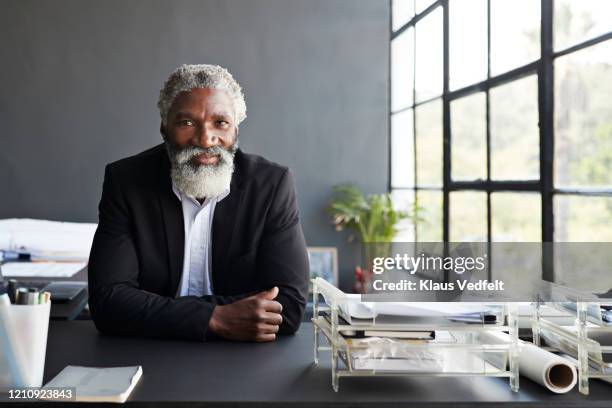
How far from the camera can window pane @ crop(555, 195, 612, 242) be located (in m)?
2.83

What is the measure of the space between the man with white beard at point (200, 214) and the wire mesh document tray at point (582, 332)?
2.68 ft

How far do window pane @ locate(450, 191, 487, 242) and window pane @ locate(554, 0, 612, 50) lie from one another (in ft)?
4.03

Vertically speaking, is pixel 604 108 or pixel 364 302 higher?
pixel 604 108

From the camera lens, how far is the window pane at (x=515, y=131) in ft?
11.2

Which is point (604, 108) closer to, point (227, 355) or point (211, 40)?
point (227, 355)

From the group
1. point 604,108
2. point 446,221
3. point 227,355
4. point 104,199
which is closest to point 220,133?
point 104,199

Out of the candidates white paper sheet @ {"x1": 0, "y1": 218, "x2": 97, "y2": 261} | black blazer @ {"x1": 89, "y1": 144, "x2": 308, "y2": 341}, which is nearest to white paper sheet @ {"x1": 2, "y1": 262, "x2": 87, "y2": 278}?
white paper sheet @ {"x1": 0, "y1": 218, "x2": 97, "y2": 261}

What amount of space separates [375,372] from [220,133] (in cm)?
124

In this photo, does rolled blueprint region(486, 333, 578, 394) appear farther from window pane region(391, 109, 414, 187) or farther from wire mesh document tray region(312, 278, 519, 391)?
window pane region(391, 109, 414, 187)

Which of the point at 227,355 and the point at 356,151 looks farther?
the point at 356,151

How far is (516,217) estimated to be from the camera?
3691 millimetres

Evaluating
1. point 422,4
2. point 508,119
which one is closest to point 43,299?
point 508,119

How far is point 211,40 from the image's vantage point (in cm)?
604

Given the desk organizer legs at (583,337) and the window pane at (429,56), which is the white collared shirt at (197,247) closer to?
the desk organizer legs at (583,337)
